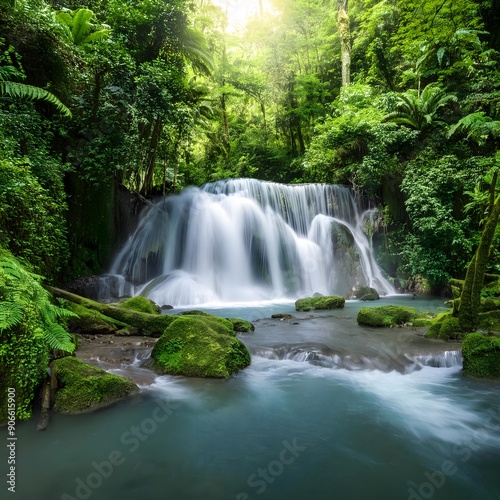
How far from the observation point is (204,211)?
15398 mm

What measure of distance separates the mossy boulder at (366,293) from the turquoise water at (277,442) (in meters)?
7.70

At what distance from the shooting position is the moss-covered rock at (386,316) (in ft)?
25.3

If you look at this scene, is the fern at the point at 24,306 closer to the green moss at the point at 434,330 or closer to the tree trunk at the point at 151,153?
the green moss at the point at 434,330

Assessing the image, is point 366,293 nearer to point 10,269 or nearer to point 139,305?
point 139,305

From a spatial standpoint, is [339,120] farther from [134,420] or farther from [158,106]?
[134,420]

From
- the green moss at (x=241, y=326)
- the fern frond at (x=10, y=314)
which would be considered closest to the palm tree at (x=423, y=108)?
the green moss at (x=241, y=326)

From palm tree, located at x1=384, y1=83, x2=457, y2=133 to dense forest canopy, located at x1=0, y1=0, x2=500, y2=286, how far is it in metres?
0.06

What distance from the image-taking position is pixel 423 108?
14656 millimetres

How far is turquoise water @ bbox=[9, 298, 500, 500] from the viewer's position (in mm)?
2695

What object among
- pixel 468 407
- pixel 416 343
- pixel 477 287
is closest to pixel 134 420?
pixel 468 407

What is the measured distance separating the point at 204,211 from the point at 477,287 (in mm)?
11492

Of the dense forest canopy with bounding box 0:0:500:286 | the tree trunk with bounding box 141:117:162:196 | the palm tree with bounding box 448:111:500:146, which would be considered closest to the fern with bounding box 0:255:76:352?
the dense forest canopy with bounding box 0:0:500:286

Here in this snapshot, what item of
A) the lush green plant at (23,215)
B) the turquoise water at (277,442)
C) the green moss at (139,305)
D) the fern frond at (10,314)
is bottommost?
the turquoise water at (277,442)

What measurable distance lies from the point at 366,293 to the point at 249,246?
206 inches
